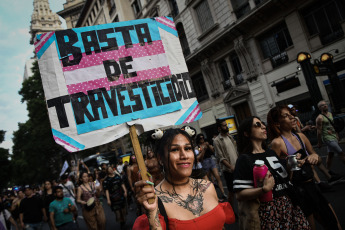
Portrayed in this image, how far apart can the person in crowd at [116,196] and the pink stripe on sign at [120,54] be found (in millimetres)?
4841

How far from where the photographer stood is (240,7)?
16594 millimetres

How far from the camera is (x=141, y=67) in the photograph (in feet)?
9.86

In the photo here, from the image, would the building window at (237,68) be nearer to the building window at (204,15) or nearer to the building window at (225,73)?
the building window at (225,73)

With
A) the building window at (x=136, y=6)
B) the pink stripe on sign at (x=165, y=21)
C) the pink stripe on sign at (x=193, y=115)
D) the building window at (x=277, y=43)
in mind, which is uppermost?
the building window at (x=136, y=6)

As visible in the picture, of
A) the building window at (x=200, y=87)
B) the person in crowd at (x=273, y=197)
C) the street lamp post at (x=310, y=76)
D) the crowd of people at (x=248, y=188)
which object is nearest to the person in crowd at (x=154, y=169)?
the crowd of people at (x=248, y=188)

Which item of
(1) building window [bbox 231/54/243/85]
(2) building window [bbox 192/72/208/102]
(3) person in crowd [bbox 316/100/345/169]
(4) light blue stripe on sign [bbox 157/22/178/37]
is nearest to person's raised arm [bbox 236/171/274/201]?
(4) light blue stripe on sign [bbox 157/22/178/37]

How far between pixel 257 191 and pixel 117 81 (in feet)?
6.49

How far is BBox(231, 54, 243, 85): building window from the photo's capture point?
17.7 metres

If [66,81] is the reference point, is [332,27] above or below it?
above

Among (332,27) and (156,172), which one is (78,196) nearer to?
(156,172)

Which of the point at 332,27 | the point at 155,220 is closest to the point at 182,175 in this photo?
the point at 155,220

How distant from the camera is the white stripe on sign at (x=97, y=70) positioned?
277 cm

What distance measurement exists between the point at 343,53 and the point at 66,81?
1427 centimetres

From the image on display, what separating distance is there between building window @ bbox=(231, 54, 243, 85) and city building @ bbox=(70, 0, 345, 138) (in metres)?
0.07
